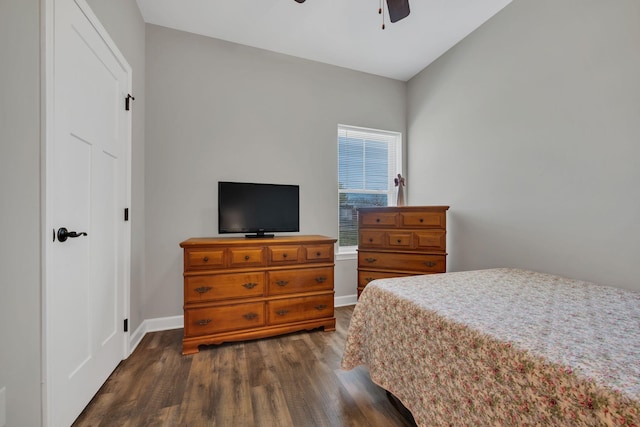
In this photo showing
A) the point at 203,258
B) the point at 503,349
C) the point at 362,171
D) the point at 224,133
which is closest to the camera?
the point at 503,349

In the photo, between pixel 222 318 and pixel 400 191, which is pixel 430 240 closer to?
pixel 400 191

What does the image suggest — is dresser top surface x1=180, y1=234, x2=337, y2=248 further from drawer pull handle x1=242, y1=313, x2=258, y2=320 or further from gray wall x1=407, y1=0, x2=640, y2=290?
gray wall x1=407, y1=0, x2=640, y2=290

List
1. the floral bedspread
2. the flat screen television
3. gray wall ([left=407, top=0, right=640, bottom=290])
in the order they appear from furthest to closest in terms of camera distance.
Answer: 1. the flat screen television
2. gray wall ([left=407, top=0, right=640, bottom=290])
3. the floral bedspread

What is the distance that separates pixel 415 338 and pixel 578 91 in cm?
217

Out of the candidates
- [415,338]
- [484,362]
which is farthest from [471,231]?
[484,362]

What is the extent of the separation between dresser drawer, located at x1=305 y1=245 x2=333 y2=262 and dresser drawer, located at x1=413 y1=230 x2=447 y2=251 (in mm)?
901

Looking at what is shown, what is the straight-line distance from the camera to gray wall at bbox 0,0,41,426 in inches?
38.2

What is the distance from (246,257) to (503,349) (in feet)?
6.24

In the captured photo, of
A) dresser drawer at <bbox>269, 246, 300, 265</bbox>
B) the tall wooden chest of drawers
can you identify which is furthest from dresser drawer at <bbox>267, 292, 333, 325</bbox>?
dresser drawer at <bbox>269, 246, 300, 265</bbox>

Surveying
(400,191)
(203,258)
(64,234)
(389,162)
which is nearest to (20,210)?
(64,234)

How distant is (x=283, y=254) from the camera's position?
2428 millimetres

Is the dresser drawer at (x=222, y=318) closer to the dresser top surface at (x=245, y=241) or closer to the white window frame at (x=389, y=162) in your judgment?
the dresser top surface at (x=245, y=241)

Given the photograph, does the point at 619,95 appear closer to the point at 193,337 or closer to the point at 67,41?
the point at 67,41

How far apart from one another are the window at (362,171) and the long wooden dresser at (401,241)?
0.42 meters
